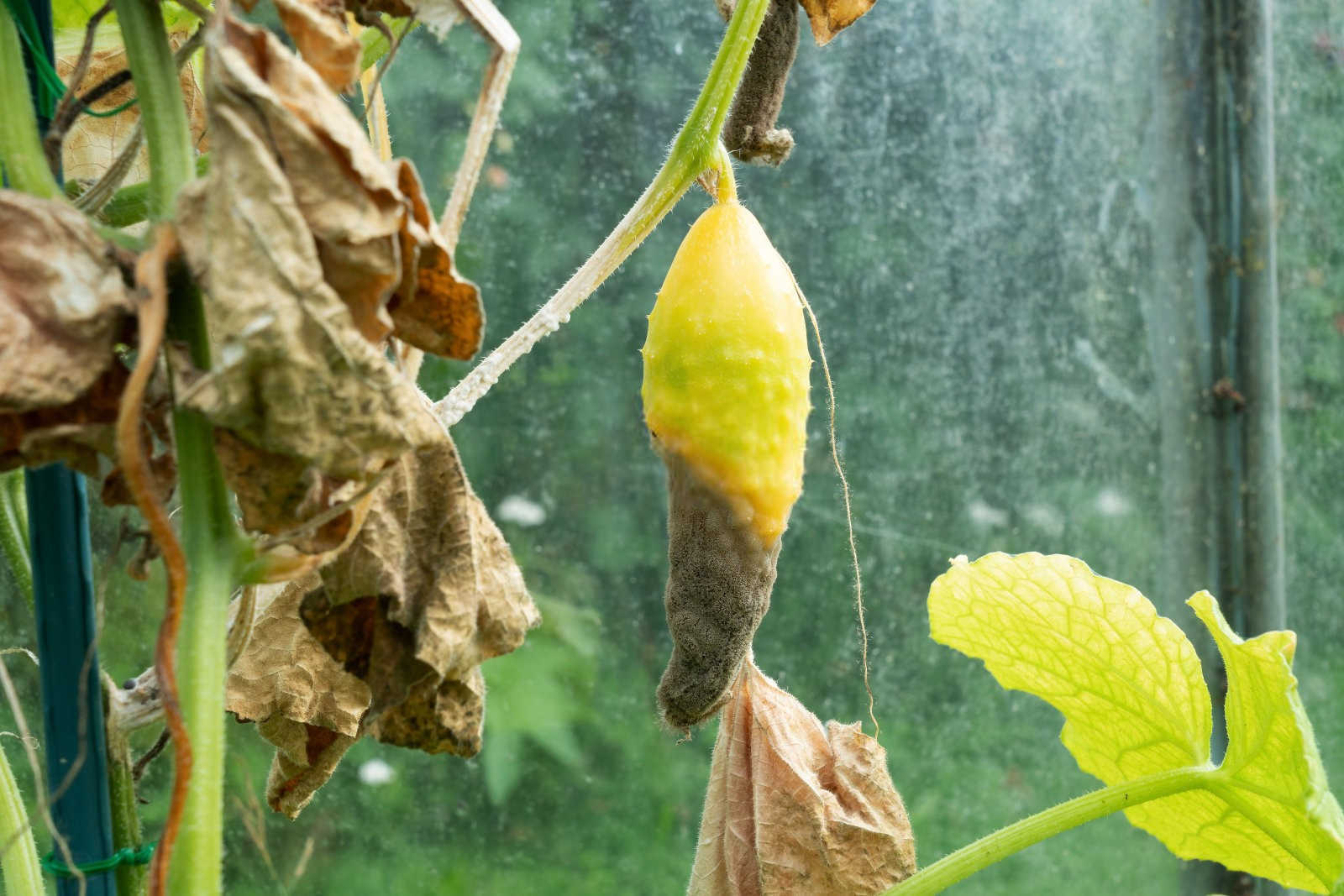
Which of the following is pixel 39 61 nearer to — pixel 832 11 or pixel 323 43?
pixel 323 43

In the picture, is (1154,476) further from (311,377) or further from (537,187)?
(311,377)

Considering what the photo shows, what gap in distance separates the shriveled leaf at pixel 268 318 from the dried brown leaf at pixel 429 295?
4cm

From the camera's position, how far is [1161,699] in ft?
2.41

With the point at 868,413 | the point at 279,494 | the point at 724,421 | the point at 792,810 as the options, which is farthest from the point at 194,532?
the point at 868,413

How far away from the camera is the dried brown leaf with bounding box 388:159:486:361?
375 millimetres

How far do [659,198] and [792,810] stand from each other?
1.16 feet

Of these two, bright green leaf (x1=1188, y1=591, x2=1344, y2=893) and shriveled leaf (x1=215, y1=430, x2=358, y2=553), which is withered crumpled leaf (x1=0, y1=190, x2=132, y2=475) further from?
bright green leaf (x1=1188, y1=591, x2=1344, y2=893)

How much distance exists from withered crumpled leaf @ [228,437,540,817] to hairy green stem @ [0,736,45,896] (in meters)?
0.20

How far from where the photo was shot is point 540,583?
49.6 inches

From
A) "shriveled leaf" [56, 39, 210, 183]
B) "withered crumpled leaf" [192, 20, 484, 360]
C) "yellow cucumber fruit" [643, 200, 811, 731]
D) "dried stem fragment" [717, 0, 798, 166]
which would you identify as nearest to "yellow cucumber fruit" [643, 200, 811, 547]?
"yellow cucumber fruit" [643, 200, 811, 731]

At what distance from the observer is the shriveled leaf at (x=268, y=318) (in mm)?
324

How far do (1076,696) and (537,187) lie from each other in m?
0.75

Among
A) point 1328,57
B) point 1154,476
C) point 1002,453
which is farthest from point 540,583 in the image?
point 1328,57

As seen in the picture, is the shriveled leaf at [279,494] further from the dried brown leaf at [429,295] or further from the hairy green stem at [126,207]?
the hairy green stem at [126,207]
